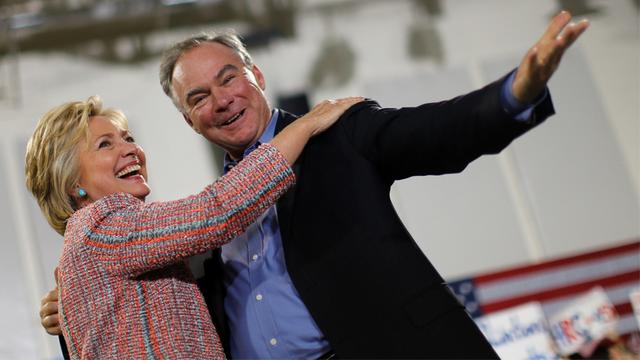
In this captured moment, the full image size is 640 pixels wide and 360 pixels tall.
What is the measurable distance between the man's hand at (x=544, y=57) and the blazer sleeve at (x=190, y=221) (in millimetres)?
496

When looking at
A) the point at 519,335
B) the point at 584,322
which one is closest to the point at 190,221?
the point at 519,335

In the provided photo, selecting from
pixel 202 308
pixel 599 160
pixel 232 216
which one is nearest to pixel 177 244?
pixel 232 216

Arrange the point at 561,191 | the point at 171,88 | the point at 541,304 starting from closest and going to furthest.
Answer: the point at 171,88, the point at 541,304, the point at 561,191

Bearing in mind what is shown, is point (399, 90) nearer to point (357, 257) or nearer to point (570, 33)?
point (357, 257)

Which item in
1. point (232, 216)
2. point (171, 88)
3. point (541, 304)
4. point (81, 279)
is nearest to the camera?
point (232, 216)

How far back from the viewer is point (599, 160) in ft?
21.1

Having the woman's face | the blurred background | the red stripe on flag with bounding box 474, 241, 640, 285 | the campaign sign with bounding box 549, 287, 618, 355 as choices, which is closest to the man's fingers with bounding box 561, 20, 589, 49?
the woman's face

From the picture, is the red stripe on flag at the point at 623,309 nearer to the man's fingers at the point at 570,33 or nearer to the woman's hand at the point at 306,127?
the woman's hand at the point at 306,127

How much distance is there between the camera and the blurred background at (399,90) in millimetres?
6199

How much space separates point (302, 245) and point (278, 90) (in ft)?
16.0

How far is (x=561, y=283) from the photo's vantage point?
5.43m

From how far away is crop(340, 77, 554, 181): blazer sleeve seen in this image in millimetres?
1371

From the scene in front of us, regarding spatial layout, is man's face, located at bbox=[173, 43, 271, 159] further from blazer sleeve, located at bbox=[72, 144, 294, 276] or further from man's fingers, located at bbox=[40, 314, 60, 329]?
man's fingers, located at bbox=[40, 314, 60, 329]

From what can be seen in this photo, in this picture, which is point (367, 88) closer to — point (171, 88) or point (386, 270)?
point (171, 88)
